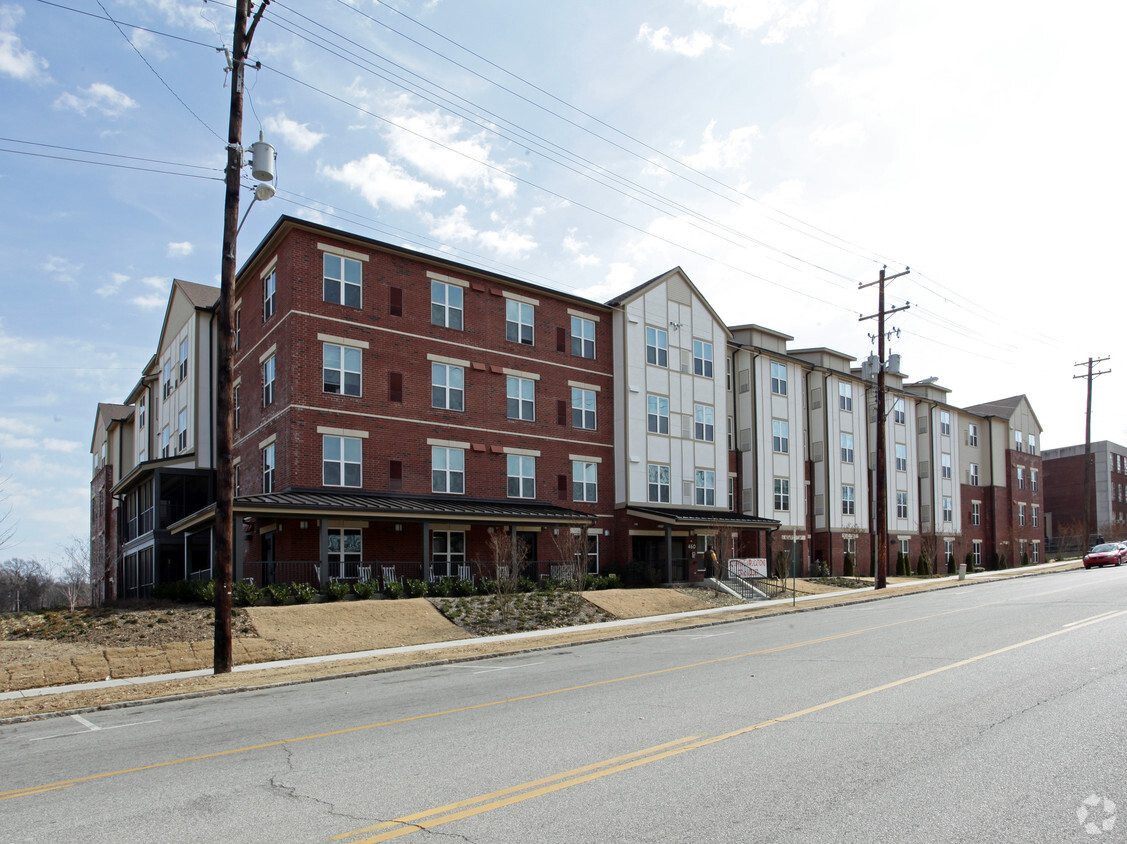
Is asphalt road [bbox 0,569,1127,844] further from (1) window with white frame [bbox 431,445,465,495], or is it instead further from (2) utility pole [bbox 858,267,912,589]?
(2) utility pole [bbox 858,267,912,589]

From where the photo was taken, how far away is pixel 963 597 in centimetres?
2758

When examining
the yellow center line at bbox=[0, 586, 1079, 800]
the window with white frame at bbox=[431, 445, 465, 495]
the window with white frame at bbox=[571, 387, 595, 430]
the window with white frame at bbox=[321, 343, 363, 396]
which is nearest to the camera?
the yellow center line at bbox=[0, 586, 1079, 800]

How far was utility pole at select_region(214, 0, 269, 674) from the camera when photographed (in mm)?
16547

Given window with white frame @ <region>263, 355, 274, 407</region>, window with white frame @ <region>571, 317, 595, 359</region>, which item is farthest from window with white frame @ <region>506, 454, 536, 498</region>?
window with white frame @ <region>263, 355, 274, 407</region>

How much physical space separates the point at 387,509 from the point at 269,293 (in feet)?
33.9

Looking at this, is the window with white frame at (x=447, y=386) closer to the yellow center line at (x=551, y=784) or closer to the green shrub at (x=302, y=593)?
the green shrub at (x=302, y=593)

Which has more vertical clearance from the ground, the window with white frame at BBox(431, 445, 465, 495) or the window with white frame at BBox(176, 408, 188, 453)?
the window with white frame at BBox(176, 408, 188, 453)

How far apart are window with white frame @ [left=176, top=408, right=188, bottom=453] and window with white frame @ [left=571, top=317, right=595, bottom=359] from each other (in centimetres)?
1842

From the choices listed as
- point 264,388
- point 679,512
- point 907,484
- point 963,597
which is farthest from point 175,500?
point 907,484

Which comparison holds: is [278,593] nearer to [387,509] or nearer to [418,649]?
[387,509]

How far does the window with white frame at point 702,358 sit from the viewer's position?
41656 mm

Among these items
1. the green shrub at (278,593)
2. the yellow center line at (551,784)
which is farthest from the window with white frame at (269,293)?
the yellow center line at (551,784)

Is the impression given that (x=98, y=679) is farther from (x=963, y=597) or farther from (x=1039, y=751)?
(x=963, y=597)

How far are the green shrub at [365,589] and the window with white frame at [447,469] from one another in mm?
6513
